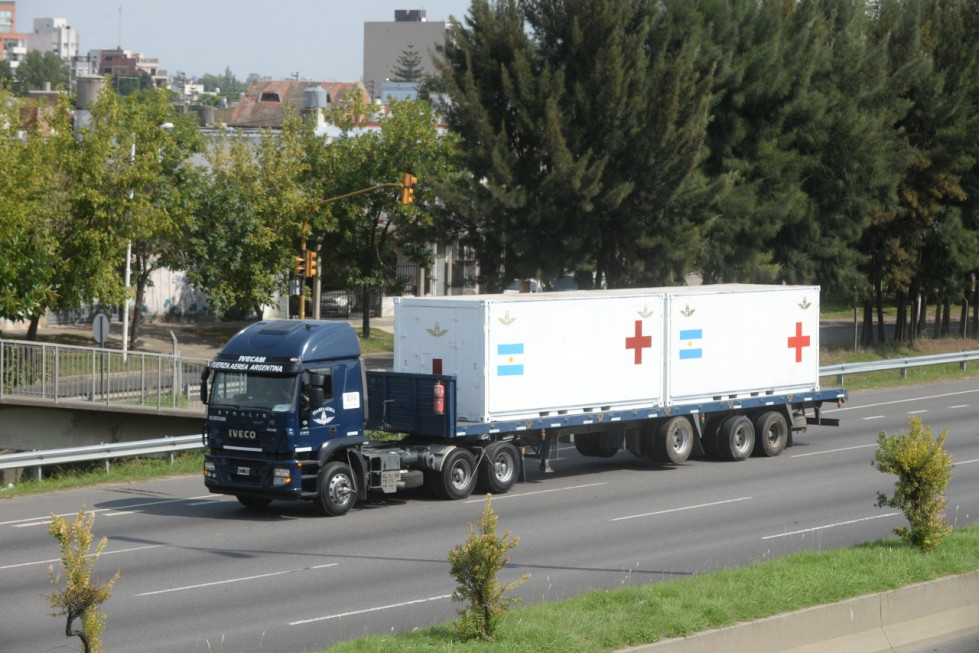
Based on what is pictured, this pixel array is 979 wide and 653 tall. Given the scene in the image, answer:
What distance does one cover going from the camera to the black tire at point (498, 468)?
Result: 71.7 ft

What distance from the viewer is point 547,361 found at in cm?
2259

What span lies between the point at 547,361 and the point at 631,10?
21023 millimetres

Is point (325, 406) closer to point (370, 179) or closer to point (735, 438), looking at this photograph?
point (735, 438)

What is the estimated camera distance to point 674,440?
81.4 ft

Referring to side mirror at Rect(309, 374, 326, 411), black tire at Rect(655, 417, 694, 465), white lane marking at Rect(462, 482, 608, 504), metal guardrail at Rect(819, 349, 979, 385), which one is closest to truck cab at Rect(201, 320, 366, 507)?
side mirror at Rect(309, 374, 326, 411)

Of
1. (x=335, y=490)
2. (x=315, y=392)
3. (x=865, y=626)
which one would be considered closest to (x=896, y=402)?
(x=335, y=490)

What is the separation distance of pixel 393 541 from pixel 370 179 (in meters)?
39.1

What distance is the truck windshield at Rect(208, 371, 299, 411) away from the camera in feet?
64.3

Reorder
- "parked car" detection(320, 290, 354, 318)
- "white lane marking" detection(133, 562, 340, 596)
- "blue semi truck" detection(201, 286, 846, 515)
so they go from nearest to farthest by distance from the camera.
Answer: "white lane marking" detection(133, 562, 340, 596) < "blue semi truck" detection(201, 286, 846, 515) < "parked car" detection(320, 290, 354, 318)

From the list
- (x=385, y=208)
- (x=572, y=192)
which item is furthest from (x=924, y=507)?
(x=385, y=208)

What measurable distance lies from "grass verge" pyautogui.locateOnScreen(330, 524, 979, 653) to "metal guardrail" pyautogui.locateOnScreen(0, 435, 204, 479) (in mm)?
14627

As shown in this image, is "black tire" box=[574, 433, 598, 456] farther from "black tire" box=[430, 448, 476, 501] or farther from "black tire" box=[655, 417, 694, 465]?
"black tire" box=[430, 448, 476, 501]

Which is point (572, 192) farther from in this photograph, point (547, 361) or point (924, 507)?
point (924, 507)

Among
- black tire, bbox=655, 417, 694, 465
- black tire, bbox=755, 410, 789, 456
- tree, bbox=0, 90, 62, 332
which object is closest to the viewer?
black tire, bbox=655, 417, 694, 465
